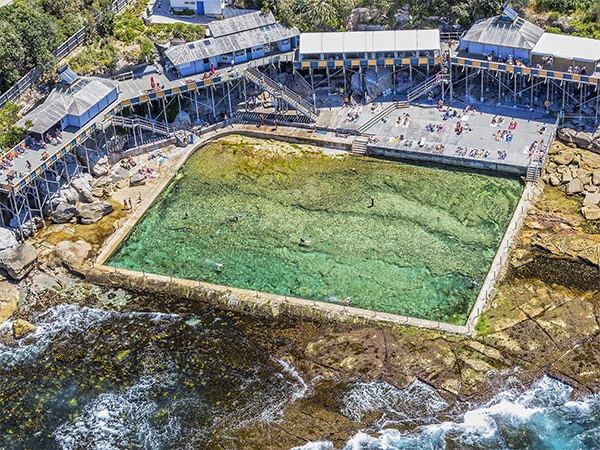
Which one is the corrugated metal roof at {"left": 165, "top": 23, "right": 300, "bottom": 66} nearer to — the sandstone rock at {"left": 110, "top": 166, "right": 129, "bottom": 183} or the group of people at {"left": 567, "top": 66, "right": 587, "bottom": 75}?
the sandstone rock at {"left": 110, "top": 166, "right": 129, "bottom": 183}

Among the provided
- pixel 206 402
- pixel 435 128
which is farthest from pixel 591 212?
pixel 206 402

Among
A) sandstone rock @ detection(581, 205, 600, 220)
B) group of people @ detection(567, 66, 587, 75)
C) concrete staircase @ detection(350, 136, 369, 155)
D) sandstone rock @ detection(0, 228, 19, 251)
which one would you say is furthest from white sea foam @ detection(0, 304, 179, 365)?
group of people @ detection(567, 66, 587, 75)

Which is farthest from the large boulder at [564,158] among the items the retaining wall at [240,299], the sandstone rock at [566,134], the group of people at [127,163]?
the group of people at [127,163]

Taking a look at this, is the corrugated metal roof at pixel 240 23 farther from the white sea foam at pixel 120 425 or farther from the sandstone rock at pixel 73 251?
the white sea foam at pixel 120 425

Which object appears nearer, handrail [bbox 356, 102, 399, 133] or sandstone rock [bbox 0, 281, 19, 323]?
sandstone rock [bbox 0, 281, 19, 323]

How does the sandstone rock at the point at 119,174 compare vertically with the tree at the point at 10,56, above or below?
below

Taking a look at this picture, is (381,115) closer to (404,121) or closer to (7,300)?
(404,121)
